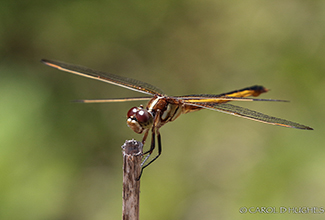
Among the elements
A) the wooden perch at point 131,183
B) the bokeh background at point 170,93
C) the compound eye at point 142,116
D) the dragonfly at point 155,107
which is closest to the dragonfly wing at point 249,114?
the dragonfly at point 155,107

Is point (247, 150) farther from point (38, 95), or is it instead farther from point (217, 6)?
point (38, 95)

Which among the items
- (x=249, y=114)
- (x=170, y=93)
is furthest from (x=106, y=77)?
(x=170, y=93)

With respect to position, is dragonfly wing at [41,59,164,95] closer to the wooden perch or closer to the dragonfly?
the dragonfly

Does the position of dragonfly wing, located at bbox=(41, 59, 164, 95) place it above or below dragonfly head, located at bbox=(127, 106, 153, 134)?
above

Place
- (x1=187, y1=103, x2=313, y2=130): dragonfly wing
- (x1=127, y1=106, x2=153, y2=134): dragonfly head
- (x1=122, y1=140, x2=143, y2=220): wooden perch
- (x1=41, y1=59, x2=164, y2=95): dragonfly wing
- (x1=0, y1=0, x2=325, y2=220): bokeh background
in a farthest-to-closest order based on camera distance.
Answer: (x1=0, y1=0, x2=325, y2=220): bokeh background → (x1=41, y1=59, x2=164, y2=95): dragonfly wing → (x1=127, y1=106, x2=153, y2=134): dragonfly head → (x1=187, y1=103, x2=313, y2=130): dragonfly wing → (x1=122, y1=140, x2=143, y2=220): wooden perch

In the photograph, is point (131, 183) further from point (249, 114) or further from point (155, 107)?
point (249, 114)

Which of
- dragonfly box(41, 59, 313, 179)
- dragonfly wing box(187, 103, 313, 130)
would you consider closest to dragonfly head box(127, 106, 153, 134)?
dragonfly box(41, 59, 313, 179)
